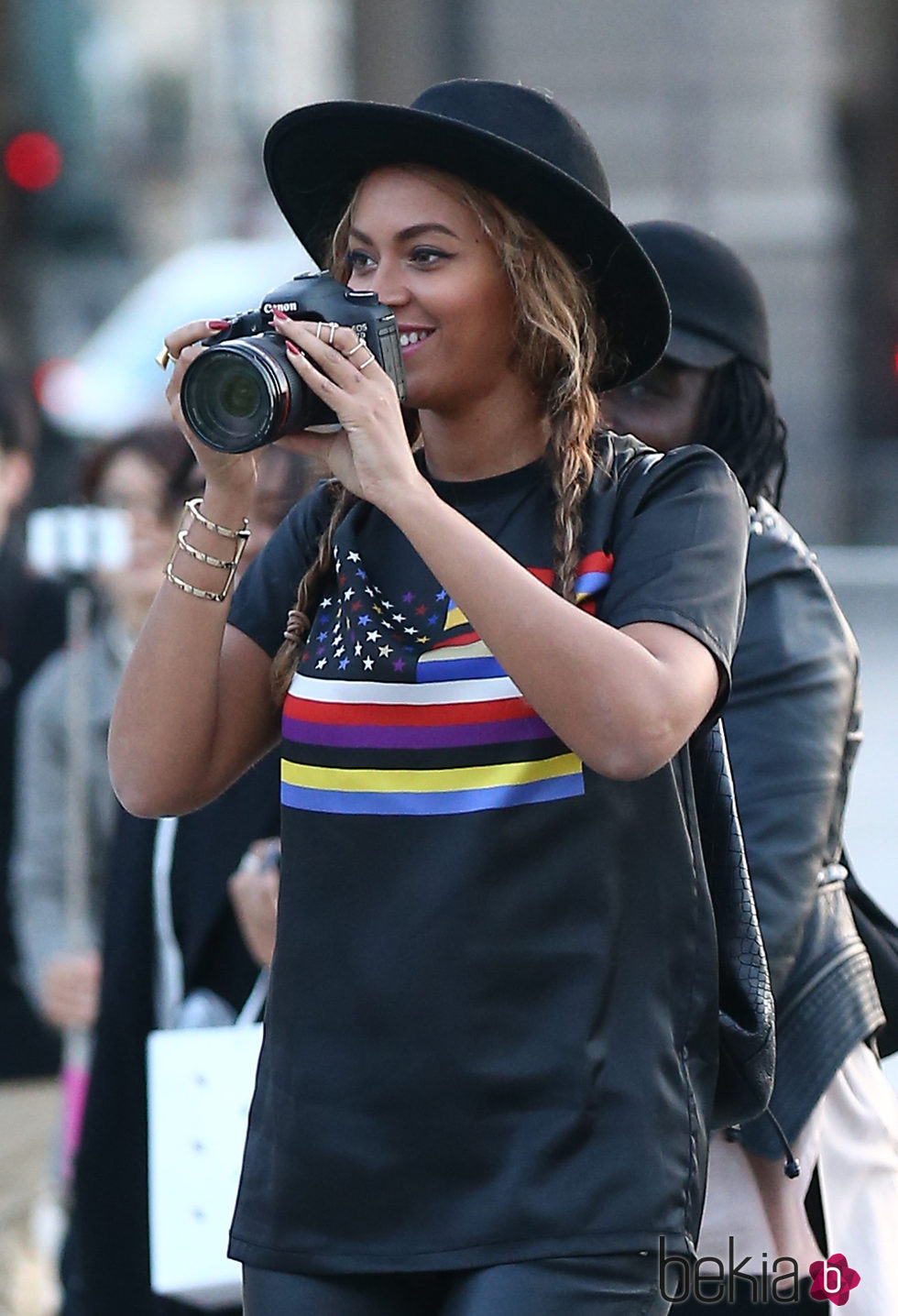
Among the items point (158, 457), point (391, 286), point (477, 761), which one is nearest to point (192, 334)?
point (391, 286)

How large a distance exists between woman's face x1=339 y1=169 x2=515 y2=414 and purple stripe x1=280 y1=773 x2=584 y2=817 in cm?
43

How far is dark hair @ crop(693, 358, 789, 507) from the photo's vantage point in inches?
131

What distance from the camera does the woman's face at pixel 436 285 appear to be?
242 cm

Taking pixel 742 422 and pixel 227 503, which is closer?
pixel 227 503

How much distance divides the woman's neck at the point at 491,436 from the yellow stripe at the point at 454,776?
1.21 feet

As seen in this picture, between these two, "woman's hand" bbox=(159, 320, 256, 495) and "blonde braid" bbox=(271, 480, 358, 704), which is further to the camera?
"blonde braid" bbox=(271, 480, 358, 704)

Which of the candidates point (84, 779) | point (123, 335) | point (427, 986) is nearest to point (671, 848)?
point (427, 986)

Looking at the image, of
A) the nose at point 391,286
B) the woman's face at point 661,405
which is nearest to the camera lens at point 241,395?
the nose at point 391,286

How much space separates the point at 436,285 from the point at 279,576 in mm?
406

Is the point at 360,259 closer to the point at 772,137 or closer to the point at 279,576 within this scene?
the point at 279,576

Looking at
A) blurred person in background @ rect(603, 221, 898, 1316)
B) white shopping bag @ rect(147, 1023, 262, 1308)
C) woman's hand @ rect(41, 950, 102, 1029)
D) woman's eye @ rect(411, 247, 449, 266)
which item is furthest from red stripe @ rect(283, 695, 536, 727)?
woman's hand @ rect(41, 950, 102, 1029)

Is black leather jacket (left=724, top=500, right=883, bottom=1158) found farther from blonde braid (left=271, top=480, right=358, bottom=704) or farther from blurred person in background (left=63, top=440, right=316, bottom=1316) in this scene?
blurred person in background (left=63, top=440, right=316, bottom=1316)

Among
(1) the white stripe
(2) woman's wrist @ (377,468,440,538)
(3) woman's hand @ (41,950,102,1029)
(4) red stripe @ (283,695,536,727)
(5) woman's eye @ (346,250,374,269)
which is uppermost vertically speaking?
(5) woman's eye @ (346,250,374,269)

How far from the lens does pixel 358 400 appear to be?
88.8 inches
